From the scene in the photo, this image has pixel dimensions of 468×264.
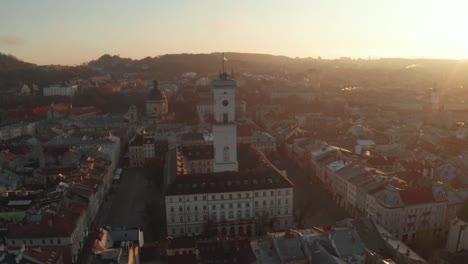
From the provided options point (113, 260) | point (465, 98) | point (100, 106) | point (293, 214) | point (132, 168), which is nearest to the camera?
point (113, 260)

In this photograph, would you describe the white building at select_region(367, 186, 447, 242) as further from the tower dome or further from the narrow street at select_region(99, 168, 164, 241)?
the tower dome

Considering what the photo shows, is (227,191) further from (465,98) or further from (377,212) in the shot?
(465,98)

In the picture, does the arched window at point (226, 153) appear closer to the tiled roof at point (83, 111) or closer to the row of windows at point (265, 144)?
the row of windows at point (265, 144)

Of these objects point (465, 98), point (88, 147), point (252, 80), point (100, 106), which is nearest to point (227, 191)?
point (88, 147)

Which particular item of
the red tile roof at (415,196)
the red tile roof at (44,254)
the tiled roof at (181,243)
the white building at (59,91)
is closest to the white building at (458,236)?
the red tile roof at (415,196)

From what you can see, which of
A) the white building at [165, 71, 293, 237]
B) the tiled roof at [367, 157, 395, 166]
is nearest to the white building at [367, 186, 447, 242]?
the white building at [165, 71, 293, 237]

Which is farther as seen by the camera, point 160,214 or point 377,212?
point 160,214
